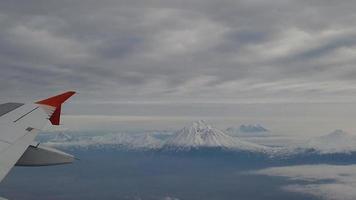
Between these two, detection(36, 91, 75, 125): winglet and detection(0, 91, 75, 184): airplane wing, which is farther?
detection(36, 91, 75, 125): winglet

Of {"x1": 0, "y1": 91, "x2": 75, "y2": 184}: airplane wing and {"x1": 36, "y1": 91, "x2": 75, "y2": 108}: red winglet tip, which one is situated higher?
{"x1": 36, "y1": 91, "x2": 75, "y2": 108}: red winglet tip

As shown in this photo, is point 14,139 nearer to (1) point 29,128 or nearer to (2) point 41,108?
(1) point 29,128

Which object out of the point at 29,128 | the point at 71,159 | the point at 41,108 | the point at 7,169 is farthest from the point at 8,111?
the point at 7,169

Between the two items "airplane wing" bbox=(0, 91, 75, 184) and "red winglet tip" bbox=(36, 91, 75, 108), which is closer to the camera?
"airplane wing" bbox=(0, 91, 75, 184)

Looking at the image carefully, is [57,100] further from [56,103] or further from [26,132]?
[26,132]

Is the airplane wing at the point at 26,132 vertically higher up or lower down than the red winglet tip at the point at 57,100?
lower down

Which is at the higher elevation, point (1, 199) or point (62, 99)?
point (62, 99)

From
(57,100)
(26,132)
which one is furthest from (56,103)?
(26,132)
